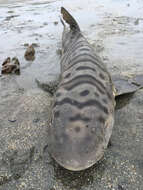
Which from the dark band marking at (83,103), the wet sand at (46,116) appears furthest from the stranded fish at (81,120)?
the wet sand at (46,116)

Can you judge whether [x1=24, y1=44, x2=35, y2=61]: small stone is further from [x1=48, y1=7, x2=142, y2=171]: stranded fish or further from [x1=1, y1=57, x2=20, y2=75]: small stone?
[x1=48, y1=7, x2=142, y2=171]: stranded fish

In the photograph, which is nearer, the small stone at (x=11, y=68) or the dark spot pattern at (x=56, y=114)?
the dark spot pattern at (x=56, y=114)

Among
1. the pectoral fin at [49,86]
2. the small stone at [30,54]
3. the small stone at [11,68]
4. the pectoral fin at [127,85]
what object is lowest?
the small stone at [30,54]

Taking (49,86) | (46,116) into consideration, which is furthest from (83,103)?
(49,86)

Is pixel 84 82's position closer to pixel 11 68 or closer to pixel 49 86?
pixel 49 86

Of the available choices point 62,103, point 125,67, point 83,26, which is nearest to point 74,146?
point 62,103

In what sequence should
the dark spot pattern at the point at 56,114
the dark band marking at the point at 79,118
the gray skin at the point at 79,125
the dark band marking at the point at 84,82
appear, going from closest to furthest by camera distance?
1. the gray skin at the point at 79,125
2. the dark band marking at the point at 79,118
3. the dark spot pattern at the point at 56,114
4. the dark band marking at the point at 84,82

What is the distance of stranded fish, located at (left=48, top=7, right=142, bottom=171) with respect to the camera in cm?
172

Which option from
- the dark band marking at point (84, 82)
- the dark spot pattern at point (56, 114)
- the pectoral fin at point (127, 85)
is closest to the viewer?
the dark spot pattern at point (56, 114)

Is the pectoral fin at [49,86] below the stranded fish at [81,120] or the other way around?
below

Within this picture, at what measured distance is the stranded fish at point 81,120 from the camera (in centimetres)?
172

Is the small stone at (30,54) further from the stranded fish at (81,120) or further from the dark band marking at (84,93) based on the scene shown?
the dark band marking at (84,93)

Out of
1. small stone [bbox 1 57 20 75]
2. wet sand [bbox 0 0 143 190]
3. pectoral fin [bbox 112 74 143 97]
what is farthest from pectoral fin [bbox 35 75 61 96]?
pectoral fin [bbox 112 74 143 97]

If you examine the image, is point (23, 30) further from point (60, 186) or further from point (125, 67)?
point (60, 186)
